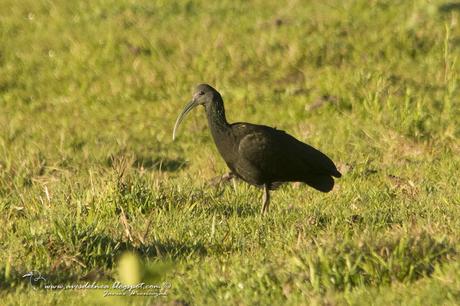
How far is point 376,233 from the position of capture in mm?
5816

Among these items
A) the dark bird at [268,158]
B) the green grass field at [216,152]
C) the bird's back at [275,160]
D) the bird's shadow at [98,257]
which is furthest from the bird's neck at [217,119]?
the bird's shadow at [98,257]

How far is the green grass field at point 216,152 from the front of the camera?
5262 millimetres

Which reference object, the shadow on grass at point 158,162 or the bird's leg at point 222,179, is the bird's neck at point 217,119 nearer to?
the bird's leg at point 222,179

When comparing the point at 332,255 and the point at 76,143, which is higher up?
the point at 332,255

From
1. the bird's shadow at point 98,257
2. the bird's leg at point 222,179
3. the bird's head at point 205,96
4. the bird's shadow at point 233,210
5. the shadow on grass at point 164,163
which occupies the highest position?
the bird's head at point 205,96

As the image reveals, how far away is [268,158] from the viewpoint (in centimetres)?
787

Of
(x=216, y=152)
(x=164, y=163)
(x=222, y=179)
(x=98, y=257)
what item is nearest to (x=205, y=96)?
(x=222, y=179)

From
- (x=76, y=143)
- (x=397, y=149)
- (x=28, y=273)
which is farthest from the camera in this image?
(x=76, y=143)

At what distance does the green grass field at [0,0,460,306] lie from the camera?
17.3ft

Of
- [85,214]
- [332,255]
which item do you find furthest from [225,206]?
[332,255]

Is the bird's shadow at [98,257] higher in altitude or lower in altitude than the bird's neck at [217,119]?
lower

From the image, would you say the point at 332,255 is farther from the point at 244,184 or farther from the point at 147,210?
the point at 244,184

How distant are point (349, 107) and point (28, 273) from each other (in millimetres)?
6534

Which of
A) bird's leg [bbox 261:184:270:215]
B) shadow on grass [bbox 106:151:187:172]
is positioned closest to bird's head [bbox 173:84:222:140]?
bird's leg [bbox 261:184:270:215]
